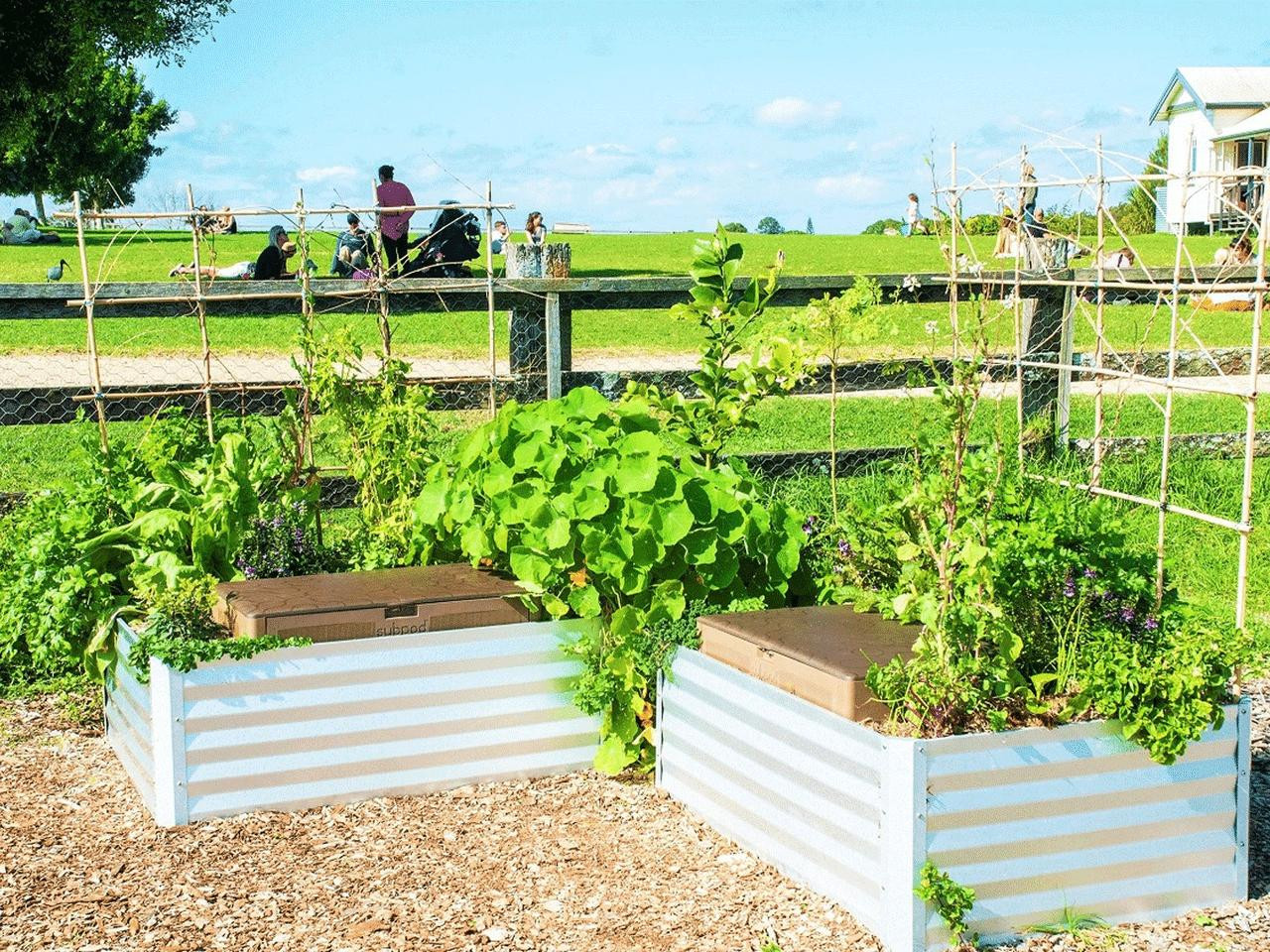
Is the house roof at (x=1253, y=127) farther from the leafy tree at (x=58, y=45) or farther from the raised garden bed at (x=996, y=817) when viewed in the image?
the raised garden bed at (x=996, y=817)

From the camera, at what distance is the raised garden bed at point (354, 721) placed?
13.1ft

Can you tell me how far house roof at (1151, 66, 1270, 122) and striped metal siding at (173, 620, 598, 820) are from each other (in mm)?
49316

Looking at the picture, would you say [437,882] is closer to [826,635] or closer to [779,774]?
[779,774]

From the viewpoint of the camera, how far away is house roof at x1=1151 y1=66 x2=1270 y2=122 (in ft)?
159

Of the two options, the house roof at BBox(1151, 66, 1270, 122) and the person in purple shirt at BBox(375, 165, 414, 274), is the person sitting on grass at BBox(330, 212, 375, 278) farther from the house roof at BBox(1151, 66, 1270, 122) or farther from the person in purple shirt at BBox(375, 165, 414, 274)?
the house roof at BBox(1151, 66, 1270, 122)

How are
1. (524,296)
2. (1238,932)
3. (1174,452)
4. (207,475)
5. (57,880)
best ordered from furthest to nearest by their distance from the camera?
(1174,452), (524,296), (207,475), (57,880), (1238,932)

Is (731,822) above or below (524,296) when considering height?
below

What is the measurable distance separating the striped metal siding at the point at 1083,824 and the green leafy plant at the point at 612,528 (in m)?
1.11

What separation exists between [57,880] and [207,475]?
1.53 meters

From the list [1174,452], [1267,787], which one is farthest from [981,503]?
[1174,452]

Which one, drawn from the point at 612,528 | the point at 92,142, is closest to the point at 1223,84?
the point at 92,142

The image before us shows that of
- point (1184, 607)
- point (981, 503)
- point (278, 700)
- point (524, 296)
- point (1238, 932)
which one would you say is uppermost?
point (524, 296)

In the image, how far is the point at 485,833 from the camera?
399 centimetres

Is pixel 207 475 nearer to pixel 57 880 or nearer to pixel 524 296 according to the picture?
pixel 57 880
